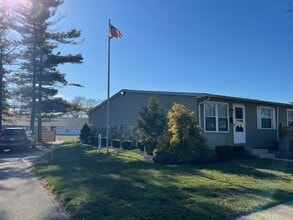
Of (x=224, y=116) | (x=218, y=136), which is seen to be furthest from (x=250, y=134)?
(x=218, y=136)

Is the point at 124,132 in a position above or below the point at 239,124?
below

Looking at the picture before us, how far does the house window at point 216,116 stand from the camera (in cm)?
1656

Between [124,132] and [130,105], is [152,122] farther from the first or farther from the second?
[124,132]

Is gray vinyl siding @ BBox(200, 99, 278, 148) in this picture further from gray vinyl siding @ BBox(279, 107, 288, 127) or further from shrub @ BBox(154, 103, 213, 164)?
shrub @ BBox(154, 103, 213, 164)

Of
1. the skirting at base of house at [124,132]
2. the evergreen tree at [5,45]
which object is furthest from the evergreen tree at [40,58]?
the skirting at base of house at [124,132]

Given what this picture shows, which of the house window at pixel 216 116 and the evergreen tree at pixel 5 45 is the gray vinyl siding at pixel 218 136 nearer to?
the house window at pixel 216 116

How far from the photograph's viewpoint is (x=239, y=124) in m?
17.9

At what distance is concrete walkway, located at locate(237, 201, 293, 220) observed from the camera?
5.88 meters

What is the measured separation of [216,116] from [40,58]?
62.3 feet

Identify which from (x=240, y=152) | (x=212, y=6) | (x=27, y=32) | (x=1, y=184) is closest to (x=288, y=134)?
(x=240, y=152)

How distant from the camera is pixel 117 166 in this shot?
11.6 metres

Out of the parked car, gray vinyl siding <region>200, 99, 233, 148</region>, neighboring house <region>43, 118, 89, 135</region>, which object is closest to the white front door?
gray vinyl siding <region>200, 99, 233, 148</region>

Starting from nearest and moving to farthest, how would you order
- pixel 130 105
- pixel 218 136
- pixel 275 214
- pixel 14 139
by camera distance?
pixel 275 214
pixel 218 136
pixel 14 139
pixel 130 105

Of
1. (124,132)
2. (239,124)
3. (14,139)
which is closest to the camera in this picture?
(239,124)
